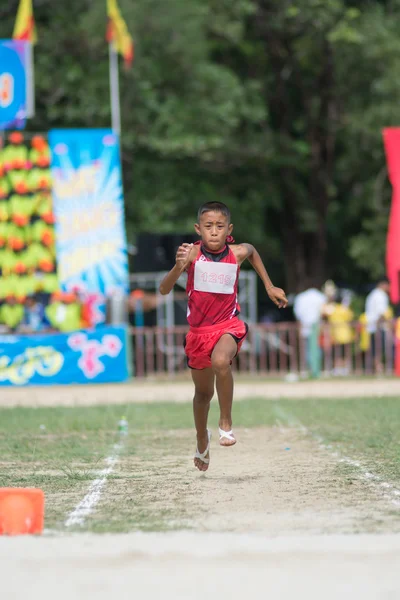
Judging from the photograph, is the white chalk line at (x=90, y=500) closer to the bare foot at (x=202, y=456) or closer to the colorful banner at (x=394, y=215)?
the bare foot at (x=202, y=456)

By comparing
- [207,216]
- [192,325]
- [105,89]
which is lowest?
[192,325]

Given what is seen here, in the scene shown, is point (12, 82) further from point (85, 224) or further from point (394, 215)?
point (394, 215)

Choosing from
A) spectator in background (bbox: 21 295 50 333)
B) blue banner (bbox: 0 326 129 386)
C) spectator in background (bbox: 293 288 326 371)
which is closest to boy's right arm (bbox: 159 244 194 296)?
blue banner (bbox: 0 326 129 386)

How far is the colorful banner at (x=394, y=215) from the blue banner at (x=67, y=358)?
17.0 feet

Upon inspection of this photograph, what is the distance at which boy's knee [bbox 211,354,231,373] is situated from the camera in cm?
812

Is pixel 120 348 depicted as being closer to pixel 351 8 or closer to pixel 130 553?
pixel 351 8

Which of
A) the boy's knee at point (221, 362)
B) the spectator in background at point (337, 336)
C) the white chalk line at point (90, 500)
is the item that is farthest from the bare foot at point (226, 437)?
the spectator in background at point (337, 336)

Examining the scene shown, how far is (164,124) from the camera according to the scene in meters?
29.5

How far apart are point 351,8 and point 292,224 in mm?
6066

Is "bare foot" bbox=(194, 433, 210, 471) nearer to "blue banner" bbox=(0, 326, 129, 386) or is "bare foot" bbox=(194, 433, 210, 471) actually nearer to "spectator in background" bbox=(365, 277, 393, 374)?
"blue banner" bbox=(0, 326, 129, 386)

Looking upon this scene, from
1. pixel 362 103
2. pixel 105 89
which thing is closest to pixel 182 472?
pixel 105 89

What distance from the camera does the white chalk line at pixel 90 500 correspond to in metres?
6.58

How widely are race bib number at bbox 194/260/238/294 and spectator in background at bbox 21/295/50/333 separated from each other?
48.0 ft

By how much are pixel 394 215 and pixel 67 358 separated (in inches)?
267
